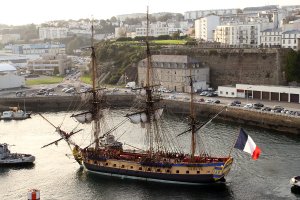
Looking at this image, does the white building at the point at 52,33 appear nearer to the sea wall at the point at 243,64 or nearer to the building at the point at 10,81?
the building at the point at 10,81

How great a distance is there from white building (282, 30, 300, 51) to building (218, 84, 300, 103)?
720cm

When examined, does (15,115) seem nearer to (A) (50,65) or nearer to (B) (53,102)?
(B) (53,102)

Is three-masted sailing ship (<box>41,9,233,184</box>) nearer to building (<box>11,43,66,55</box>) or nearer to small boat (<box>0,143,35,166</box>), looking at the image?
small boat (<box>0,143,35,166</box>)

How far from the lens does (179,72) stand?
4453 centimetres

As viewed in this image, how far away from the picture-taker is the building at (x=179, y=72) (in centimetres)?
4416

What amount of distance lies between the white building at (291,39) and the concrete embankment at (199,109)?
1178 cm

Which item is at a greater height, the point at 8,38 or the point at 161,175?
the point at 8,38

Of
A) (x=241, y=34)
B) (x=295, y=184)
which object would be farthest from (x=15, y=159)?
(x=241, y=34)

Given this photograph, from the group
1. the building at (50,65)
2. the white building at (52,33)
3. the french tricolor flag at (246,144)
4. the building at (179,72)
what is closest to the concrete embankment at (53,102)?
the building at (179,72)

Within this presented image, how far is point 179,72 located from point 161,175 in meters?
22.1

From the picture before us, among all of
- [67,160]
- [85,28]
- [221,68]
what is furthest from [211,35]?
[85,28]

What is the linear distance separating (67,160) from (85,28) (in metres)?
97.3

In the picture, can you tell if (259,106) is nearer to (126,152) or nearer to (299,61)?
(299,61)

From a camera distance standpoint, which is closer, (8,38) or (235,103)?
(235,103)
